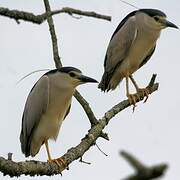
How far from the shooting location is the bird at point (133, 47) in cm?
673

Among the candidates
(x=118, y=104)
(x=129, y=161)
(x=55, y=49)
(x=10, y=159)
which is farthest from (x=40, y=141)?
(x=129, y=161)

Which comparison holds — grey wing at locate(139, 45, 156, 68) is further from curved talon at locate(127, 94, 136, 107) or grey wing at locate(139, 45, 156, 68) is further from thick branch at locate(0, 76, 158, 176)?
thick branch at locate(0, 76, 158, 176)

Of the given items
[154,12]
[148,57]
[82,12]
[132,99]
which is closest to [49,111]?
[132,99]

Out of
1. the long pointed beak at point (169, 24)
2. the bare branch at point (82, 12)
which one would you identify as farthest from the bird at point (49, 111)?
the bare branch at point (82, 12)

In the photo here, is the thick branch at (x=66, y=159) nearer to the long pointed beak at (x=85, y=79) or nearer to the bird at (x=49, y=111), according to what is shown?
the long pointed beak at (x=85, y=79)

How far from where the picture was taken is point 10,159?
255 centimetres

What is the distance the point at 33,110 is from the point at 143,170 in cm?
506

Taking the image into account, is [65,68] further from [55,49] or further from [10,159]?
[10,159]

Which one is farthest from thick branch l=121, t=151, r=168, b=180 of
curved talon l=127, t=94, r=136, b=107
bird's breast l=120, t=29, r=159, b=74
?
bird's breast l=120, t=29, r=159, b=74

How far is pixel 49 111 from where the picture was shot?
5289 mm

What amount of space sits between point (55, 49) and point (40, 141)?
1.72m

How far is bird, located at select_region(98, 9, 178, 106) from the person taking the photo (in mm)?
6734

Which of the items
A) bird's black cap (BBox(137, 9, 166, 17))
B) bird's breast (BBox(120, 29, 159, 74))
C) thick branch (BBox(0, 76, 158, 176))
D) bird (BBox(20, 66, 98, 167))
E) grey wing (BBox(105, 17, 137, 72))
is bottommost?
thick branch (BBox(0, 76, 158, 176))

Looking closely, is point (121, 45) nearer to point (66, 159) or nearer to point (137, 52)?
point (137, 52)
